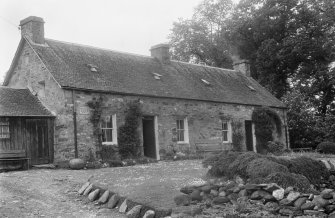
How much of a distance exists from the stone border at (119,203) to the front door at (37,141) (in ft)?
22.9

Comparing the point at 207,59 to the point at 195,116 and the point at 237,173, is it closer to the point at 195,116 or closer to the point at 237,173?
the point at 195,116

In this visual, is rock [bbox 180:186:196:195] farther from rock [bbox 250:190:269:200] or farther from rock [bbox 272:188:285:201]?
rock [bbox 272:188:285:201]

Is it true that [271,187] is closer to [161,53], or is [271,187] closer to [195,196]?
[195,196]

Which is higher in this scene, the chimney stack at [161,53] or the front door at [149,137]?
the chimney stack at [161,53]

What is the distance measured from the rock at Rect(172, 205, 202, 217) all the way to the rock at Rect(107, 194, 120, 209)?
216 cm

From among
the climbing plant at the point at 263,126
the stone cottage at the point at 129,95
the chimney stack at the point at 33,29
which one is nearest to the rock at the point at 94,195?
the stone cottage at the point at 129,95

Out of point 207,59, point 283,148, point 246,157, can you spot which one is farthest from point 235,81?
point 246,157

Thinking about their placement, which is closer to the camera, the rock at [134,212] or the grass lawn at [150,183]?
the rock at [134,212]

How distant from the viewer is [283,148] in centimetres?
2906

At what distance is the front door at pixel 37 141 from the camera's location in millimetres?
18969

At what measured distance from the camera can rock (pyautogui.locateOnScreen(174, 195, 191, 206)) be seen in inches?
391

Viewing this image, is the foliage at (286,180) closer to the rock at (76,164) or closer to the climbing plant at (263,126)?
the rock at (76,164)

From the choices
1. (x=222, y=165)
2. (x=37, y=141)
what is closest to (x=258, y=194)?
(x=222, y=165)

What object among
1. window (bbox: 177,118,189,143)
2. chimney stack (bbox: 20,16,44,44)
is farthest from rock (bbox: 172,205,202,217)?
chimney stack (bbox: 20,16,44,44)
